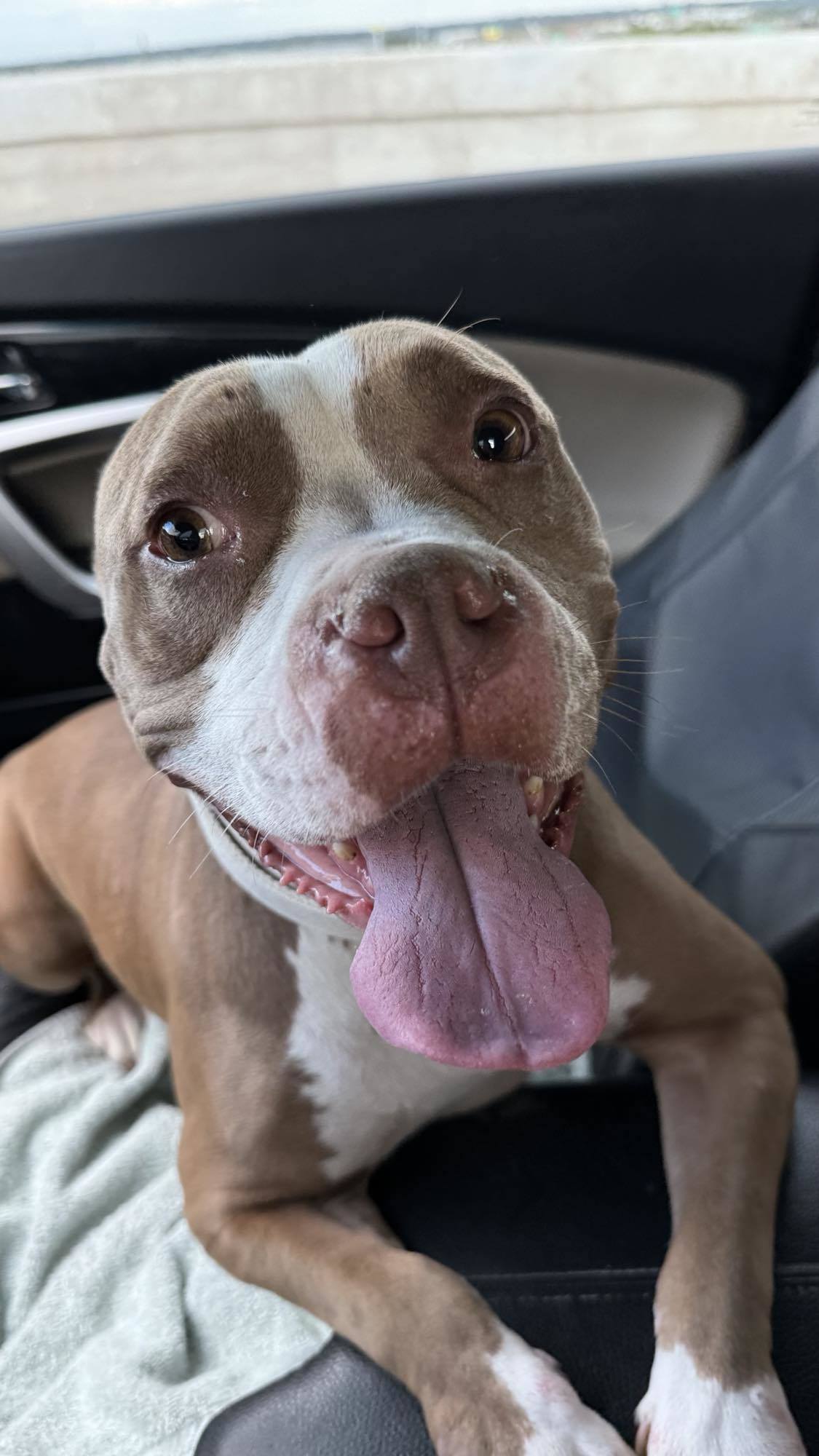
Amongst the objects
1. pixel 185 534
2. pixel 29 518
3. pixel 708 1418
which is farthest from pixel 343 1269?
pixel 29 518

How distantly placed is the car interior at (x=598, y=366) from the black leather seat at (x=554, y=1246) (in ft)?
1.07

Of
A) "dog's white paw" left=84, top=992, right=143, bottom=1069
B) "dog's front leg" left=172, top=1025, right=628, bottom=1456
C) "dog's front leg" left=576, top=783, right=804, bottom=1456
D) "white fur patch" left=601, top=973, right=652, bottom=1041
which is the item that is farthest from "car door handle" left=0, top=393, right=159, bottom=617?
"white fur patch" left=601, top=973, right=652, bottom=1041

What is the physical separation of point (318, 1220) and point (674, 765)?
3.23ft

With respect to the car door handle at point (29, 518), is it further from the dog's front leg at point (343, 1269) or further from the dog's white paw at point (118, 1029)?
the dog's front leg at point (343, 1269)

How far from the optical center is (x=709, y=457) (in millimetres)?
2709

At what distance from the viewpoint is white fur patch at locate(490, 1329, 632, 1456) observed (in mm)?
1175

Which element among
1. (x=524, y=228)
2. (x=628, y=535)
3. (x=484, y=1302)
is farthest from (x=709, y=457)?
(x=484, y=1302)

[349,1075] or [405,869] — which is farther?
[349,1075]

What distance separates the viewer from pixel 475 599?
1068 mm

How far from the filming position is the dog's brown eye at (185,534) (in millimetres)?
1398

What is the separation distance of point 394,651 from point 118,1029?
4.56 ft

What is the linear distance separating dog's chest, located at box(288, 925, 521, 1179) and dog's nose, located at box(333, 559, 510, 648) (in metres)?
0.62

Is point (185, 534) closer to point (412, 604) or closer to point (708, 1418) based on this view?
point (412, 604)

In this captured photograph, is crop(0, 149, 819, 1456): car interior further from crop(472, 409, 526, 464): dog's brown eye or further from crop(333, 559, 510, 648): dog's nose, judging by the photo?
crop(333, 559, 510, 648): dog's nose
